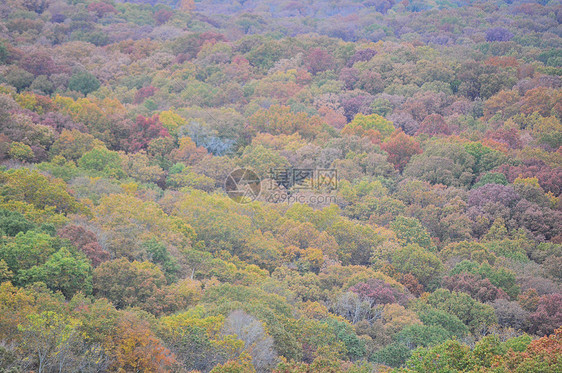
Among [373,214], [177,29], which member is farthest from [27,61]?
[373,214]

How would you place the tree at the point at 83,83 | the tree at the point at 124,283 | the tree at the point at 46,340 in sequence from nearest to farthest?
1. the tree at the point at 46,340
2. the tree at the point at 124,283
3. the tree at the point at 83,83

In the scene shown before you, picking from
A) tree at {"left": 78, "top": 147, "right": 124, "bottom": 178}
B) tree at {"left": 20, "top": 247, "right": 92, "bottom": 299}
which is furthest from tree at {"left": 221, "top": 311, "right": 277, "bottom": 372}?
tree at {"left": 78, "top": 147, "right": 124, "bottom": 178}

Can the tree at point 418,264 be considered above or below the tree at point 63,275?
below

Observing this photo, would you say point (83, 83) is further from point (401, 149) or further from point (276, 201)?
point (401, 149)

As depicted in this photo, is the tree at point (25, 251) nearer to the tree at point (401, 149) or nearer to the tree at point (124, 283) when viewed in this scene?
the tree at point (124, 283)

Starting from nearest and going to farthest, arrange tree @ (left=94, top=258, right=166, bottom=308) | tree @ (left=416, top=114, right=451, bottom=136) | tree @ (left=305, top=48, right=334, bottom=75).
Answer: tree @ (left=94, top=258, right=166, bottom=308) → tree @ (left=416, top=114, right=451, bottom=136) → tree @ (left=305, top=48, right=334, bottom=75)

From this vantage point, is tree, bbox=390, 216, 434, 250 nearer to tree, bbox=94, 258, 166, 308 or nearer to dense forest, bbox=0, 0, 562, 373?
dense forest, bbox=0, 0, 562, 373

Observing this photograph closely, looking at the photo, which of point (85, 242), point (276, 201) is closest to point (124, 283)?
point (85, 242)

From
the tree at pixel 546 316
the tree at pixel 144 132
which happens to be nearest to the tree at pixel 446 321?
the tree at pixel 546 316
